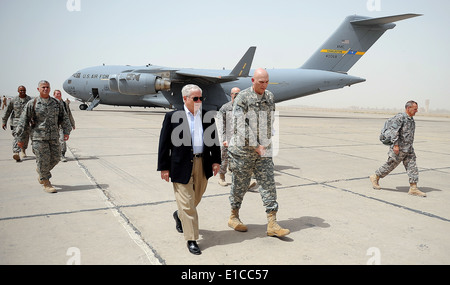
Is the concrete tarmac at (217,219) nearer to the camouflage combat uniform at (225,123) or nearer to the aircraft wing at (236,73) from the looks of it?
the camouflage combat uniform at (225,123)

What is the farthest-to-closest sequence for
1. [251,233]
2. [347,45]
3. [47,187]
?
[347,45], [47,187], [251,233]

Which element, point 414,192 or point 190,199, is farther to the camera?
point 414,192

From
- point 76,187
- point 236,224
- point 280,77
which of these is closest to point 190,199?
point 236,224

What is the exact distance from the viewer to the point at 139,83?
18906 mm

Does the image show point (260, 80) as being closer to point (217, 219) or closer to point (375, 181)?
point (217, 219)

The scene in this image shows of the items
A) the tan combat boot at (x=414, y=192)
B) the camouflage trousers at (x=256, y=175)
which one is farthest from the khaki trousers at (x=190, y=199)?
the tan combat boot at (x=414, y=192)

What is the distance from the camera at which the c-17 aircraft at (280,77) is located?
2177 cm

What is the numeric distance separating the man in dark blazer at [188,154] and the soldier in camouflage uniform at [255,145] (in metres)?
0.35

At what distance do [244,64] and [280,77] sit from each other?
182 inches

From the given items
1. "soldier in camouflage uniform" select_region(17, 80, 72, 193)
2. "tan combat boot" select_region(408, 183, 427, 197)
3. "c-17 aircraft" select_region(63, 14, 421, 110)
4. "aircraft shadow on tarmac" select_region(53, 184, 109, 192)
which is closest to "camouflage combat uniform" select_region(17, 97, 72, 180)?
"soldier in camouflage uniform" select_region(17, 80, 72, 193)

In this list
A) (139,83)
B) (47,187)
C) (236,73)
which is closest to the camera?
(47,187)

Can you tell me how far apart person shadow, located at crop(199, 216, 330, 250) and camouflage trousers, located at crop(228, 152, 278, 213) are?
12.9 inches

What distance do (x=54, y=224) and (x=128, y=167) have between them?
10.5 ft

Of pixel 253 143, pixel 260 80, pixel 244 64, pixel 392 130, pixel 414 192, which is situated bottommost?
pixel 414 192
